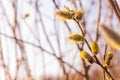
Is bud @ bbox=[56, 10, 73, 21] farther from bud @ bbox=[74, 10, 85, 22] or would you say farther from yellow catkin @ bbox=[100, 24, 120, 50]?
yellow catkin @ bbox=[100, 24, 120, 50]

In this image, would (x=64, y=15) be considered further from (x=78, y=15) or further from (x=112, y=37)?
(x=112, y=37)

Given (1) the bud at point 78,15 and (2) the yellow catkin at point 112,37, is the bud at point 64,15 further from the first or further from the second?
(2) the yellow catkin at point 112,37

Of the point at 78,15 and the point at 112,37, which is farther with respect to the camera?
the point at 78,15

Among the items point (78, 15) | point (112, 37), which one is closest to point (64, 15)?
point (78, 15)

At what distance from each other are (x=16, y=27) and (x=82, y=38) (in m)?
1.65

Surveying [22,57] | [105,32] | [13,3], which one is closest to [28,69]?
[22,57]

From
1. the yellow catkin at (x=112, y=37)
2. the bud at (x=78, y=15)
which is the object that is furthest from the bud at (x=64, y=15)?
the yellow catkin at (x=112, y=37)

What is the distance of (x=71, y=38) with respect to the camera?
0.94 m

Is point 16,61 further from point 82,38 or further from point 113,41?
point 113,41

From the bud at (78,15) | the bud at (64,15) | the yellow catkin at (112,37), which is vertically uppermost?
the bud at (64,15)

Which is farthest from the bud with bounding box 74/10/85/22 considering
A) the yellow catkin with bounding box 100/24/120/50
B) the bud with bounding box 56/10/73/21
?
the yellow catkin with bounding box 100/24/120/50

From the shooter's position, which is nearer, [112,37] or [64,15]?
[112,37]

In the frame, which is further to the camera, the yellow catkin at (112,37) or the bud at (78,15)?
the bud at (78,15)

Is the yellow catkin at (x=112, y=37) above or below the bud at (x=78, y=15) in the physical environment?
below
